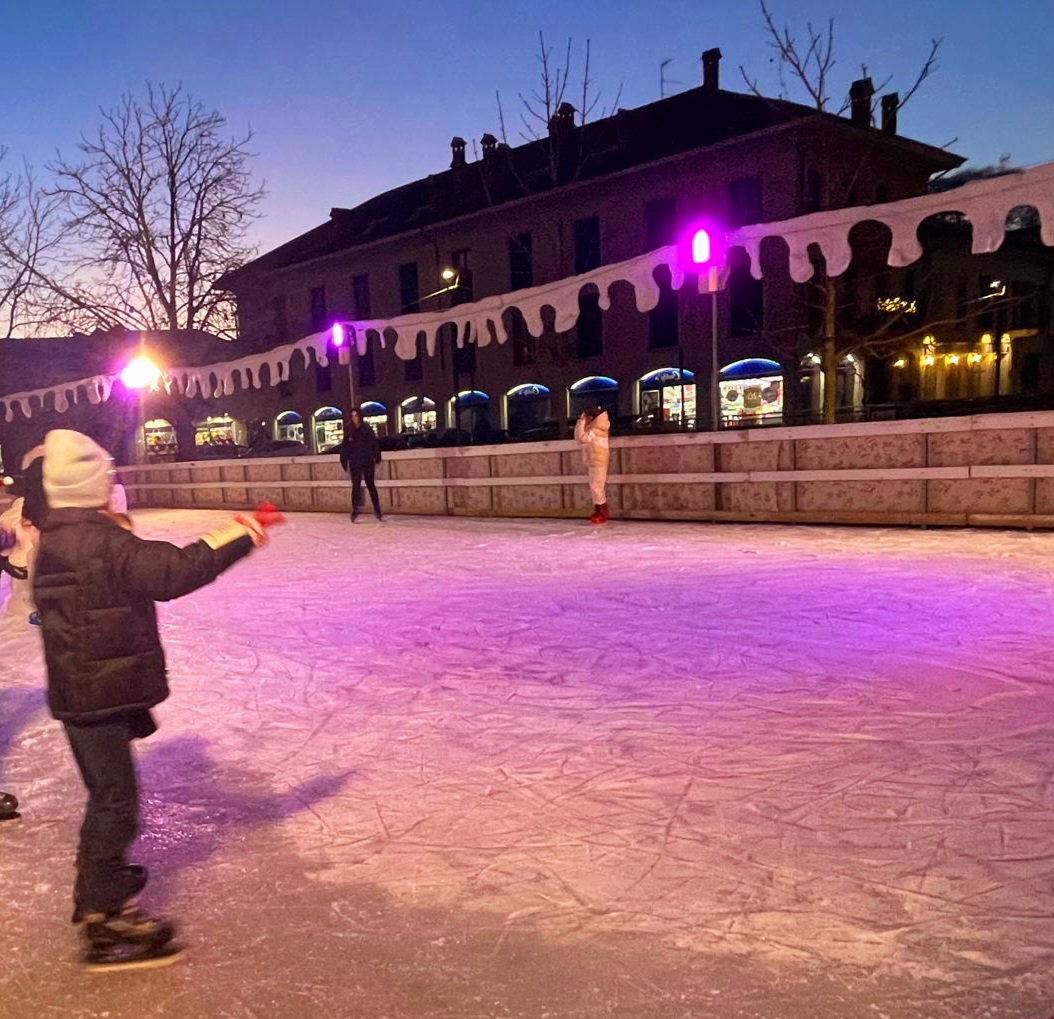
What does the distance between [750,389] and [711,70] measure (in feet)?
33.1

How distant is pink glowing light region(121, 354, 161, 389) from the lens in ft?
49.6

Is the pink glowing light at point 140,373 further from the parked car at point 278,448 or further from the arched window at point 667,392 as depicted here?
the parked car at point 278,448

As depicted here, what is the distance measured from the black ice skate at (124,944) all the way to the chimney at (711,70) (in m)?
26.0

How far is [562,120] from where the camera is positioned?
2414 centimetres

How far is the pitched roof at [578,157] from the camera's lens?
20.9 metres

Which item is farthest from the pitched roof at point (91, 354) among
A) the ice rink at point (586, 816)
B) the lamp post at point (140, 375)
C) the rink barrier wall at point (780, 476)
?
Result: the ice rink at point (586, 816)

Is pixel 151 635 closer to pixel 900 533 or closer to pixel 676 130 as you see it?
pixel 900 533

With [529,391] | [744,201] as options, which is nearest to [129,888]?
[744,201]

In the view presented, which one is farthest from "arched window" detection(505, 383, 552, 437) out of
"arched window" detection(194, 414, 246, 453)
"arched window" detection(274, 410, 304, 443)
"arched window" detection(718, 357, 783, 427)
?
"arched window" detection(194, 414, 246, 453)

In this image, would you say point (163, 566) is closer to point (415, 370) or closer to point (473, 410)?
point (473, 410)

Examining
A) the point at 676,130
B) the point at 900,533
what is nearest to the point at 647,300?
the point at 900,533

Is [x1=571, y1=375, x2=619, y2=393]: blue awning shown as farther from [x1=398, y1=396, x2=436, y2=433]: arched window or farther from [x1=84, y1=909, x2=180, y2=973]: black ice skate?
[x1=84, y1=909, x2=180, y2=973]: black ice skate

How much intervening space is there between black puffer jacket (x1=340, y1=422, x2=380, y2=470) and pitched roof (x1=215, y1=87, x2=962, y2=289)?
1166 centimetres

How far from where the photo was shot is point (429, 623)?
221 inches
